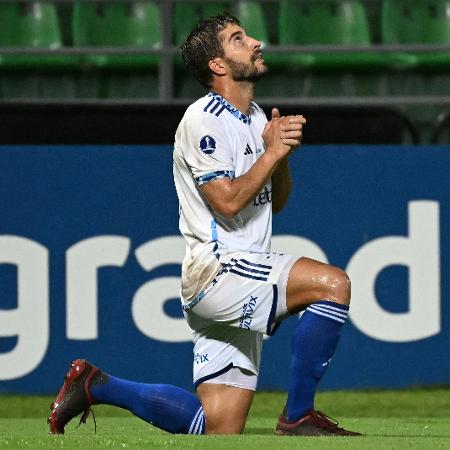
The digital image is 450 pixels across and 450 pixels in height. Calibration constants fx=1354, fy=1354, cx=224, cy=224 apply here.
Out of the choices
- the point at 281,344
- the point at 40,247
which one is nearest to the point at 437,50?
the point at 281,344

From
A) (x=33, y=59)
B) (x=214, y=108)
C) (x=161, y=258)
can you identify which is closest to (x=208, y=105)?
(x=214, y=108)

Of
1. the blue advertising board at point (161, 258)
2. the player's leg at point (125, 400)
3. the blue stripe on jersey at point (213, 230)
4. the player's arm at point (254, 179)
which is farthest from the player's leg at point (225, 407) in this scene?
the blue advertising board at point (161, 258)

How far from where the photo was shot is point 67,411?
18.2 ft

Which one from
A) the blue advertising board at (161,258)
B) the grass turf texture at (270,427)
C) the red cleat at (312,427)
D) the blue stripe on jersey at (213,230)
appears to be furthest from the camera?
the blue advertising board at (161,258)

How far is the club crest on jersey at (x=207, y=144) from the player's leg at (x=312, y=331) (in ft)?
1.82

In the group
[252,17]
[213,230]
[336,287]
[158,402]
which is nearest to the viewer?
[336,287]

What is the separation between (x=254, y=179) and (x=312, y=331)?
23.4 inches

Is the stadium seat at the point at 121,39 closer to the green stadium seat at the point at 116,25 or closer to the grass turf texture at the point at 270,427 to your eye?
the green stadium seat at the point at 116,25

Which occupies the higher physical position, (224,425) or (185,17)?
(185,17)

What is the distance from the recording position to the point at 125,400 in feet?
18.2

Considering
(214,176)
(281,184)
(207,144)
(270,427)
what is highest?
(207,144)

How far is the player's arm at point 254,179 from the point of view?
4969 millimetres

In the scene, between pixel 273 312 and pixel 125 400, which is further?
pixel 125 400

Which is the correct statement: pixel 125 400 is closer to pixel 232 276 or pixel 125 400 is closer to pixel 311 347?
pixel 232 276
